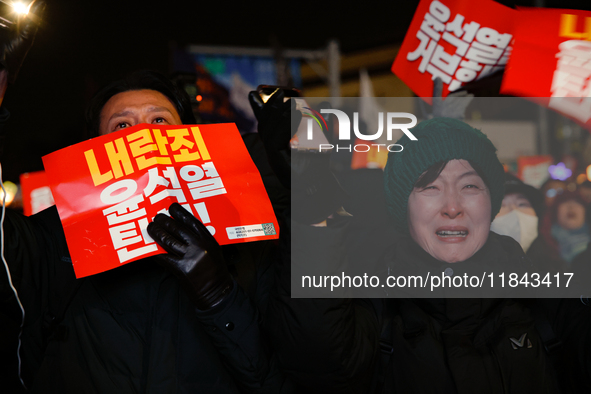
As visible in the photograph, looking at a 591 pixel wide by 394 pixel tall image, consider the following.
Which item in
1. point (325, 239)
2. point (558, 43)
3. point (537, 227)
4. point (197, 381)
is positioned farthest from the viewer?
point (537, 227)

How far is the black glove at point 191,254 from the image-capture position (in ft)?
4.42

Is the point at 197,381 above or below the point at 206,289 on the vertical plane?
below

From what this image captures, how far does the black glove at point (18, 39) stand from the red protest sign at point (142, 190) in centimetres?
34

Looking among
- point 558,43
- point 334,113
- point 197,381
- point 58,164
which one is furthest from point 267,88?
point 558,43

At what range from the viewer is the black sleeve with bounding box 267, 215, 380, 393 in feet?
4.38

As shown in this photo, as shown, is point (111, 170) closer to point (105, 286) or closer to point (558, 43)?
point (105, 286)

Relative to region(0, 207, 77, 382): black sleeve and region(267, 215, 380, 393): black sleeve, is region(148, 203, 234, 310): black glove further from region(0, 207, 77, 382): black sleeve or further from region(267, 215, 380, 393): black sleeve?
region(0, 207, 77, 382): black sleeve

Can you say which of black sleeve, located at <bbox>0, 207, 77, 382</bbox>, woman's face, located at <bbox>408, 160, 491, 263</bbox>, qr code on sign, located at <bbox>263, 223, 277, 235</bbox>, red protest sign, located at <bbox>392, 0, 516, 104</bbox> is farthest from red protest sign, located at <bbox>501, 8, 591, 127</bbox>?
black sleeve, located at <bbox>0, 207, 77, 382</bbox>

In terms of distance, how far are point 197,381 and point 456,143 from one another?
3.57ft

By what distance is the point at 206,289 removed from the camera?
138cm

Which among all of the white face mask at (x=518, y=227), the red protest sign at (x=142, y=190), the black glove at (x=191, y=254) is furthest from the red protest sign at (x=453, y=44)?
the black glove at (x=191, y=254)

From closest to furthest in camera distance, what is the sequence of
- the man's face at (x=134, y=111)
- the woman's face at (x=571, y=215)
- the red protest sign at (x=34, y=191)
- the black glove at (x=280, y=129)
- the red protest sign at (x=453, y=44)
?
the black glove at (x=280, y=129) < the man's face at (x=134, y=111) < the red protest sign at (x=453, y=44) < the woman's face at (x=571, y=215) < the red protest sign at (x=34, y=191)

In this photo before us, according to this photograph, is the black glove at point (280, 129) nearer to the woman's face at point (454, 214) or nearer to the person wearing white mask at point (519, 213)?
the woman's face at point (454, 214)

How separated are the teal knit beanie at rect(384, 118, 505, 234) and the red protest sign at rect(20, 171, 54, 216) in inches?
174
